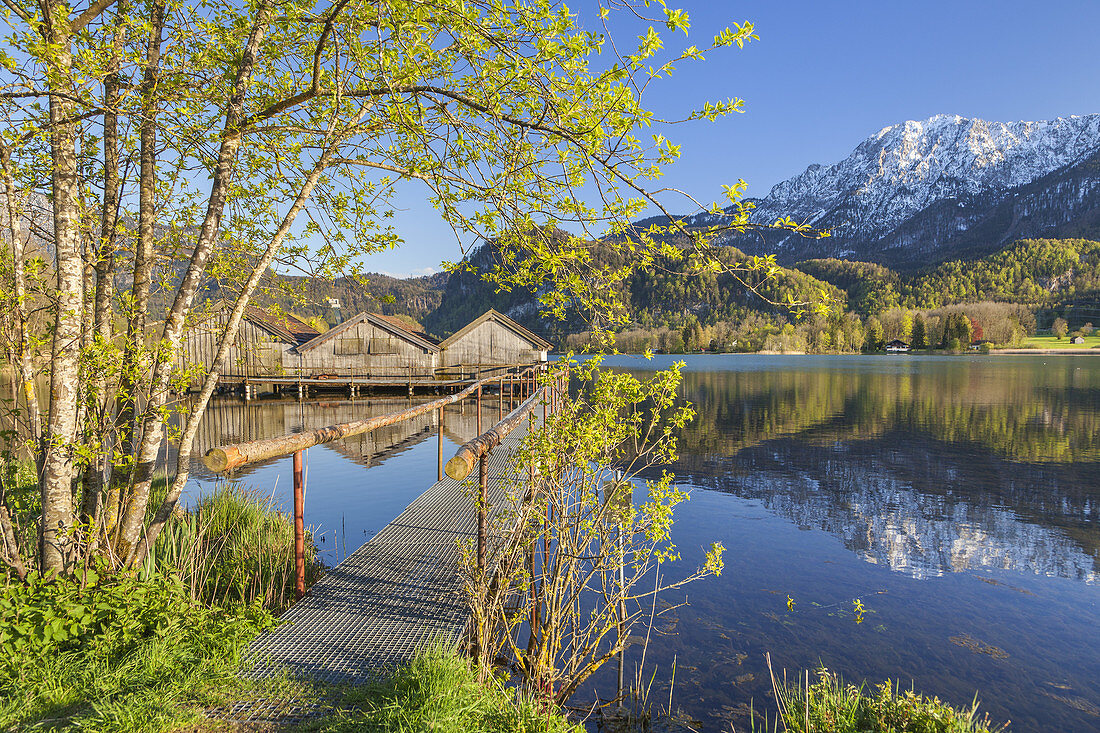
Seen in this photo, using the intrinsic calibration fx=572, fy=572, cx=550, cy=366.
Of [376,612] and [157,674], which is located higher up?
[157,674]

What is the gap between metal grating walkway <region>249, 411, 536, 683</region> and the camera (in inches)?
131

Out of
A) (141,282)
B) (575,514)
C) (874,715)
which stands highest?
(141,282)

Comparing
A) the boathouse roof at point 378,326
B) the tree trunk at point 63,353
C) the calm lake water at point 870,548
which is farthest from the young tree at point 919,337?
the tree trunk at point 63,353

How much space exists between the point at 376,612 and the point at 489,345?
35075mm

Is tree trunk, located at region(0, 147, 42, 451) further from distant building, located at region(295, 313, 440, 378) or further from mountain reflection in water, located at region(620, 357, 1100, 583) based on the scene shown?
distant building, located at region(295, 313, 440, 378)

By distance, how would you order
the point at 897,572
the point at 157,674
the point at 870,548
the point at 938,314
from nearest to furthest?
the point at 157,674
the point at 897,572
the point at 870,548
the point at 938,314

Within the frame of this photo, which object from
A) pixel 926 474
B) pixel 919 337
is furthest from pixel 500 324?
pixel 919 337

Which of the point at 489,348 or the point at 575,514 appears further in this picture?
the point at 489,348

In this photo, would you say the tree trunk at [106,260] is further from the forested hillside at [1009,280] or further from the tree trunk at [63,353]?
the forested hillside at [1009,280]

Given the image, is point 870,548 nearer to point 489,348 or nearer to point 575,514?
point 575,514

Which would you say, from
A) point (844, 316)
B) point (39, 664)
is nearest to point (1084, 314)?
point (844, 316)

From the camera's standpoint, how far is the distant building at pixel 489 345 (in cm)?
3822

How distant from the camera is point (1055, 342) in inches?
→ 5002

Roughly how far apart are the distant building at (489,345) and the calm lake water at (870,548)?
1586cm
